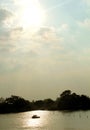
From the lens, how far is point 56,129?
112 metres

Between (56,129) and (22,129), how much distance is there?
1830 centimetres

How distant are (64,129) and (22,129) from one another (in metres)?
20.5

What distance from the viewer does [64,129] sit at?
111 m

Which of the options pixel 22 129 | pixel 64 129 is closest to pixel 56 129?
pixel 64 129

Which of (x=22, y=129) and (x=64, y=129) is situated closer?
(x=64, y=129)

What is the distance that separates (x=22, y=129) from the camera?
126625mm

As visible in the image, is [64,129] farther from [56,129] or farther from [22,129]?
[22,129]

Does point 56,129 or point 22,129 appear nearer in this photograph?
point 56,129

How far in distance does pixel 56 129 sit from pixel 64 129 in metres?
2.48
